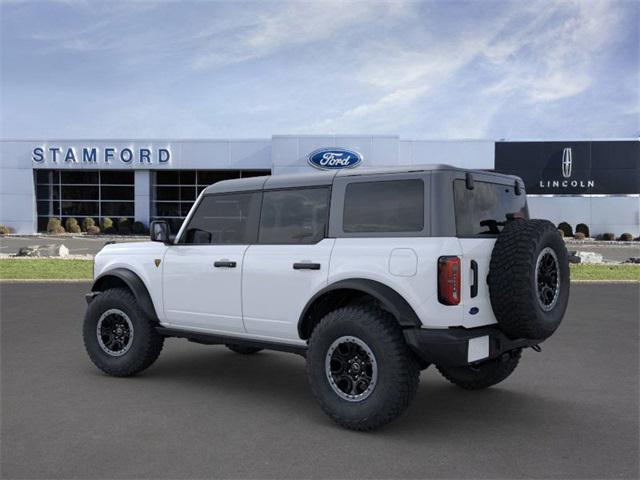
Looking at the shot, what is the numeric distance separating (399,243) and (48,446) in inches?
115

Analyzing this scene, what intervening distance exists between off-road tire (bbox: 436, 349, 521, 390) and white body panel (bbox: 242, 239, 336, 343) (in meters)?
1.56

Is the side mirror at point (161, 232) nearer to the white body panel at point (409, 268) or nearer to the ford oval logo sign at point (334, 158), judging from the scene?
→ the white body panel at point (409, 268)

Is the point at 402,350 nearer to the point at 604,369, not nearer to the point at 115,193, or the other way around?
the point at 604,369

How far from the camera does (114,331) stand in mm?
6902

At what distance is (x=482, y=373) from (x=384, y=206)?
2091 millimetres

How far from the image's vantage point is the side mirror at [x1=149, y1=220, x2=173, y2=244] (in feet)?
20.9

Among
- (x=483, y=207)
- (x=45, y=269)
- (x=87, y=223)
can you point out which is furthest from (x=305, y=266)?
(x=87, y=223)

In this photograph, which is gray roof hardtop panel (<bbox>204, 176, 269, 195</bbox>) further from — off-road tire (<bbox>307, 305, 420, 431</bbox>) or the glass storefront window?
the glass storefront window

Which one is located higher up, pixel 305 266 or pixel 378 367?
pixel 305 266

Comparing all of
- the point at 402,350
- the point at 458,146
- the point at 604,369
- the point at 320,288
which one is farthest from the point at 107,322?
the point at 458,146

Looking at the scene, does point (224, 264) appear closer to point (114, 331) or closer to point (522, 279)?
point (114, 331)

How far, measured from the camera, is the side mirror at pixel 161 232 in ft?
20.9

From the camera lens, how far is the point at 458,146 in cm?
4091

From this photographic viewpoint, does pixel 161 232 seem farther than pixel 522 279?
Yes
